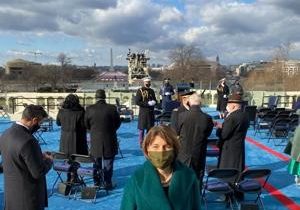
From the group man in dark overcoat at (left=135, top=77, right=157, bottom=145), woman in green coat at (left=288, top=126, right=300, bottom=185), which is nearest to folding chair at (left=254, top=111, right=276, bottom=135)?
man in dark overcoat at (left=135, top=77, right=157, bottom=145)

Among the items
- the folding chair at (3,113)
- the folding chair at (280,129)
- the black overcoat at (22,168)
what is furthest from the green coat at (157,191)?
the folding chair at (3,113)

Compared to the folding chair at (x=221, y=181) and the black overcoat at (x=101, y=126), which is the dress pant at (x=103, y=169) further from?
the folding chair at (x=221, y=181)

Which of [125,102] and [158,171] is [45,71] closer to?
[125,102]

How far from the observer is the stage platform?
7.04 m

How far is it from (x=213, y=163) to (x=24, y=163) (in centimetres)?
643

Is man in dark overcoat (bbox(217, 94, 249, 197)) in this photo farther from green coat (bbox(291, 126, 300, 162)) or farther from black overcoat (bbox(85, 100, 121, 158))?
black overcoat (bbox(85, 100, 121, 158))

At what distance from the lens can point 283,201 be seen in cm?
724

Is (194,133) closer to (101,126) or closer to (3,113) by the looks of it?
(101,126)

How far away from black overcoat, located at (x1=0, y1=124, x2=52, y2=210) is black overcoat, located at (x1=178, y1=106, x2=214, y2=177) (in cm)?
236

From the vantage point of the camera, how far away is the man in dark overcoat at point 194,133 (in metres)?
6.32

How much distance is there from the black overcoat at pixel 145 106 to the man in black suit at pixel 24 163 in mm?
6577

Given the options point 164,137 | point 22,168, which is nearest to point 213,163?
point 22,168

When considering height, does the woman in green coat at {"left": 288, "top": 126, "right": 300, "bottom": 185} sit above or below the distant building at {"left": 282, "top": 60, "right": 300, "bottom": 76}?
below

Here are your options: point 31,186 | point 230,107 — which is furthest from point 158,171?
point 230,107
